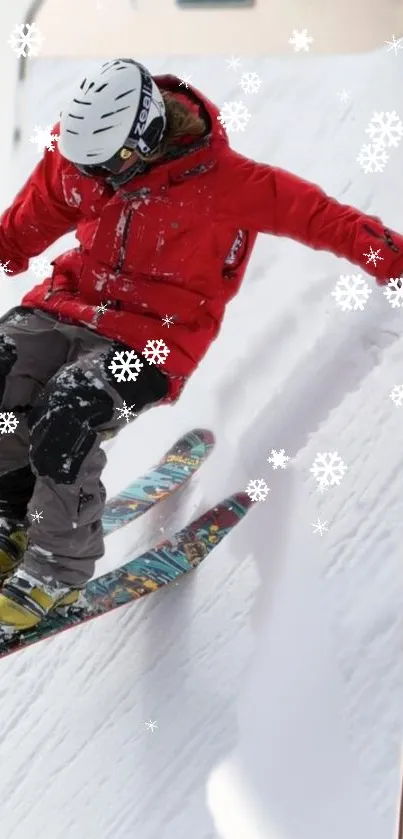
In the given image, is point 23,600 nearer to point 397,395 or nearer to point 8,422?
point 8,422

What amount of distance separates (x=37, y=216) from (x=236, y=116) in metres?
0.58

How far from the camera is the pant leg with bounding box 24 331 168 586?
100 centimetres

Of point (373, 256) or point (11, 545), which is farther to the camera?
point (11, 545)

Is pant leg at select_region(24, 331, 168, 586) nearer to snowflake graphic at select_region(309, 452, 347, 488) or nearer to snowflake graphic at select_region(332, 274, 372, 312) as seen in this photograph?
snowflake graphic at select_region(309, 452, 347, 488)

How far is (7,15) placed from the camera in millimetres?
1783

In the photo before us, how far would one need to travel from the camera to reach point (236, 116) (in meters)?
1.59

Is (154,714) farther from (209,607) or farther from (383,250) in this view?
(383,250)

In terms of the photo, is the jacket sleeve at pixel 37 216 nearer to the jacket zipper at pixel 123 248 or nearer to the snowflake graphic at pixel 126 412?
the jacket zipper at pixel 123 248

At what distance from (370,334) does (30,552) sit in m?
0.57

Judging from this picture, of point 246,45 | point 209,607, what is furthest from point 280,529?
point 246,45

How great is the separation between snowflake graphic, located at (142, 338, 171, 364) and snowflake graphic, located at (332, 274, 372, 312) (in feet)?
1.37
